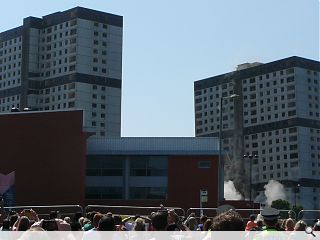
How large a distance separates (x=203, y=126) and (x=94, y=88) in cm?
3439

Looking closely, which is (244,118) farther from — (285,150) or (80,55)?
(80,55)

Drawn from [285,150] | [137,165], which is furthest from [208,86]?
[137,165]

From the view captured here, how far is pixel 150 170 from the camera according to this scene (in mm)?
53281

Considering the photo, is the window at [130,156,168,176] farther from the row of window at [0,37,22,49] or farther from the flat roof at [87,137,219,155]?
the row of window at [0,37,22,49]

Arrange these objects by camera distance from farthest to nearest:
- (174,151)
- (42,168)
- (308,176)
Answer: (308,176), (174,151), (42,168)

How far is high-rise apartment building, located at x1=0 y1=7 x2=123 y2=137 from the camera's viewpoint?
144875 mm

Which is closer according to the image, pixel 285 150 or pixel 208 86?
pixel 285 150

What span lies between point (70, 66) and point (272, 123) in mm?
51096

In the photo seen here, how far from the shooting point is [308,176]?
14212 cm

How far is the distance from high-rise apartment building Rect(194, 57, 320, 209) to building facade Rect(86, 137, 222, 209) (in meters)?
86.1

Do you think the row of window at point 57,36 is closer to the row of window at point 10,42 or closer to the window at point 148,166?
the row of window at point 10,42

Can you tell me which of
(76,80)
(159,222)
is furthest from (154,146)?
Result: (76,80)

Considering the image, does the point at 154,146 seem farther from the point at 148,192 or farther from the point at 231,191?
the point at 231,191

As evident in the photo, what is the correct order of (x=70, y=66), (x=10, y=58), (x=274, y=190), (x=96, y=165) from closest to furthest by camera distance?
1. (x=96, y=165)
2. (x=274, y=190)
3. (x=70, y=66)
4. (x=10, y=58)
